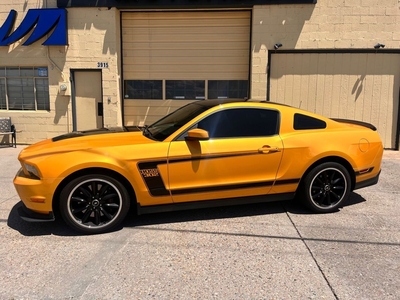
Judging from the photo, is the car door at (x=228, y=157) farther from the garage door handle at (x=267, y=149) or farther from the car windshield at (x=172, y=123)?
the car windshield at (x=172, y=123)

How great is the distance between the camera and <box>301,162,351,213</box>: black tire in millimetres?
4504

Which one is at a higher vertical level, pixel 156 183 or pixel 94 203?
pixel 156 183

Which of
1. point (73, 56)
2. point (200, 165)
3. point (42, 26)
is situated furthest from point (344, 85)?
point (42, 26)

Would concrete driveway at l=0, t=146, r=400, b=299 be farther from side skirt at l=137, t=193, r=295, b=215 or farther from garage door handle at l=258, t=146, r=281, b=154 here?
garage door handle at l=258, t=146, r=281, b=154

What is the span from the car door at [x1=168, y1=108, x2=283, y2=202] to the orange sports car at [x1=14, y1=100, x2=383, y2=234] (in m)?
0.01

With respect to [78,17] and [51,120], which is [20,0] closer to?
[78,17]

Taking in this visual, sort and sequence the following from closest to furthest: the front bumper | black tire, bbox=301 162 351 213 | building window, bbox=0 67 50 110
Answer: the front bumper → black tire, bbox=301 162 351 213 → building window, bbox=0 67 50 110

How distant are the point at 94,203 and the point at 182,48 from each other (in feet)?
22.9

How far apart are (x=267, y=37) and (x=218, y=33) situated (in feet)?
4.66

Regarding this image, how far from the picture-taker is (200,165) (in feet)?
13.3

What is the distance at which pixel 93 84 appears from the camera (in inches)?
389

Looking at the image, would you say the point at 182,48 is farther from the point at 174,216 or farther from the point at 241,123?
the point at 174,216

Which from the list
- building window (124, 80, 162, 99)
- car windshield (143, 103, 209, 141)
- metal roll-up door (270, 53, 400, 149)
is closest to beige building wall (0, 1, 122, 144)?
building window (124, 80, 162, 99)

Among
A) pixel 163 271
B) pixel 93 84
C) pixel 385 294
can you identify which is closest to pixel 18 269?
pixel 163 271
